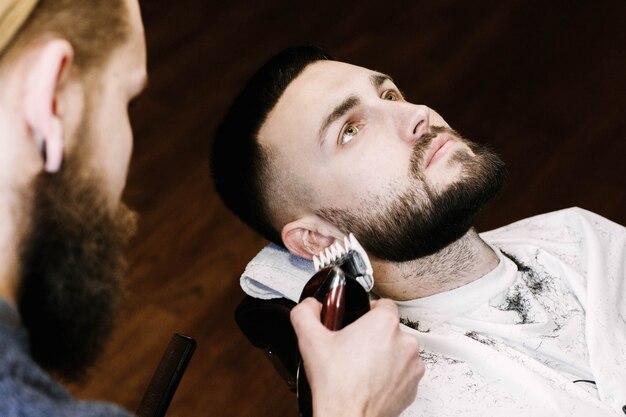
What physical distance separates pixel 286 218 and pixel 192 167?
1.33 metres

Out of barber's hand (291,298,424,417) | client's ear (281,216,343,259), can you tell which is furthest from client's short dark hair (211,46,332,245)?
barber's hand (291,298,424,417)

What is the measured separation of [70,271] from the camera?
882 millimetres

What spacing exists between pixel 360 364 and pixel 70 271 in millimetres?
443

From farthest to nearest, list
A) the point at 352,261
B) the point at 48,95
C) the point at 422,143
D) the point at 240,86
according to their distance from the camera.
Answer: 1. the point at 240,86
2. the point at 422,143
3. the point at 352,261
4. the point at 48,95

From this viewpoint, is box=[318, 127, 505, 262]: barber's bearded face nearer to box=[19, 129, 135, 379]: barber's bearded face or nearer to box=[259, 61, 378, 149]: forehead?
box=[259, 61, 378, 149]: forehead

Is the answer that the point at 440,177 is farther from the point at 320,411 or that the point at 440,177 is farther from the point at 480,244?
the point at 320,411

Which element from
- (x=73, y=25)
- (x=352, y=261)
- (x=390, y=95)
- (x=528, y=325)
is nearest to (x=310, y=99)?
(x=390, y=95)

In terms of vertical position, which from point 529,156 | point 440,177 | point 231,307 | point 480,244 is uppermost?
point 440,177

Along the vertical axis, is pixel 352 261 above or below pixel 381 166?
below

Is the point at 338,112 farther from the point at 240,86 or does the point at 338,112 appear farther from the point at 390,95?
the point at 240,86

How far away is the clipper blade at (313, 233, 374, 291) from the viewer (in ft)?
4.64

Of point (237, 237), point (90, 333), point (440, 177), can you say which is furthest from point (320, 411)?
point (237, 237)

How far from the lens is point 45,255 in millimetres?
848

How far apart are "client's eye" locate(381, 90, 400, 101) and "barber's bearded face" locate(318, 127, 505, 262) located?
0.15 m
